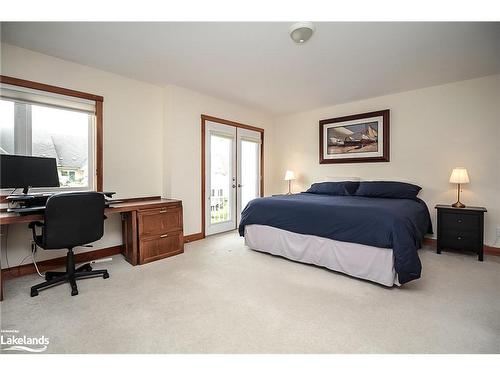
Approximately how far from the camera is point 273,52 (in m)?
2.54

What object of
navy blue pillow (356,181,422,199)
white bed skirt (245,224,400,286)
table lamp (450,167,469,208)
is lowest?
white bed skirt (245,224,400,286)

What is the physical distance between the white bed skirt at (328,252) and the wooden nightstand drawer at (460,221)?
1620 millimetres

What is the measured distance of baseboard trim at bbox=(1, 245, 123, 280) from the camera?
2.47 metres

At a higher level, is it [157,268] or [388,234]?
[388,234]

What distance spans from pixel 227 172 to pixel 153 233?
1.93 m

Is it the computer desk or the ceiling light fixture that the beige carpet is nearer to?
the computer desk

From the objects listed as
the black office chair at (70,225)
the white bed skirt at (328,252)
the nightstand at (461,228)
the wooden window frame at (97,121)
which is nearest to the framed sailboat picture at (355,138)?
the nightstand at (461,228)

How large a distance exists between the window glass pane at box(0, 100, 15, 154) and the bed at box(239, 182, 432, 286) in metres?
2.80

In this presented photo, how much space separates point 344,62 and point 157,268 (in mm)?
3276

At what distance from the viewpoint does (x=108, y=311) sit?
185 cm

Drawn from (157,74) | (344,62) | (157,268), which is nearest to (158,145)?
(157,74)

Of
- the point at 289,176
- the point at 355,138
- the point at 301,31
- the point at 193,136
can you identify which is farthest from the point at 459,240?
the point at 193,136

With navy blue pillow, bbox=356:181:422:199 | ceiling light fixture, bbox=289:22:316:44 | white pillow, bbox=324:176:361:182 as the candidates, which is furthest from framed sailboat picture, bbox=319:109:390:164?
ceiling light fixture, bbox=289:22:316:44
